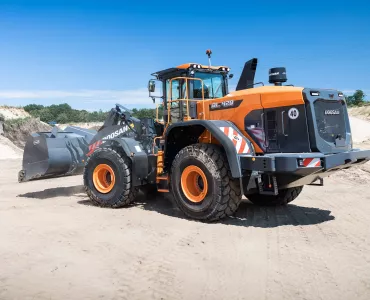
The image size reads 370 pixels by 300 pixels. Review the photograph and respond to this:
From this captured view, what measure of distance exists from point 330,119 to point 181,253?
3.08 meters

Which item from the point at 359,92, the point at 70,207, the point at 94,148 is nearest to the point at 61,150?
the point at 94,148

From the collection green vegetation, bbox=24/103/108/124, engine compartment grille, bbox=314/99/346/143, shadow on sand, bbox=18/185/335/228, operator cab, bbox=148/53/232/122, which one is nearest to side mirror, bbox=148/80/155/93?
operator cab, bbox=148/53/232/122

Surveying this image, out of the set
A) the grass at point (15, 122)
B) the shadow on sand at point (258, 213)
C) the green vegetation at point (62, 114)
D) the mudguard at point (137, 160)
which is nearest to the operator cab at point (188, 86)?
the mudguard at point (137, 160)

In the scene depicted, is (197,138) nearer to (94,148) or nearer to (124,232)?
(124,232)

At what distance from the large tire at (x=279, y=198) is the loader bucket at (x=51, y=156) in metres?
3.97

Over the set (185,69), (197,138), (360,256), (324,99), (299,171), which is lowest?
(360,256)

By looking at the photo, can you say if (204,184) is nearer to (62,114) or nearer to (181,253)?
(181,253)

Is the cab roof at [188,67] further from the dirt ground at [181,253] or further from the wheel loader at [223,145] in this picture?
the dirt ground at [181,253]

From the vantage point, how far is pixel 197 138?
698 cm

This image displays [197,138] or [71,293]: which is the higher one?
[197,138]

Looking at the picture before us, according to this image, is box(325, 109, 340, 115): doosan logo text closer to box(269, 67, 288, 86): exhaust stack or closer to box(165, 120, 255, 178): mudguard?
box(269, 67, 288, 86): exhaust stack

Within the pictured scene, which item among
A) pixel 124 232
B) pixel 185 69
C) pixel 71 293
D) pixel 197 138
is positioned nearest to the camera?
pixel 71 293

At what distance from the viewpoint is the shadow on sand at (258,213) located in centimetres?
632

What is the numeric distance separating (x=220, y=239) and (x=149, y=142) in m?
3.16
